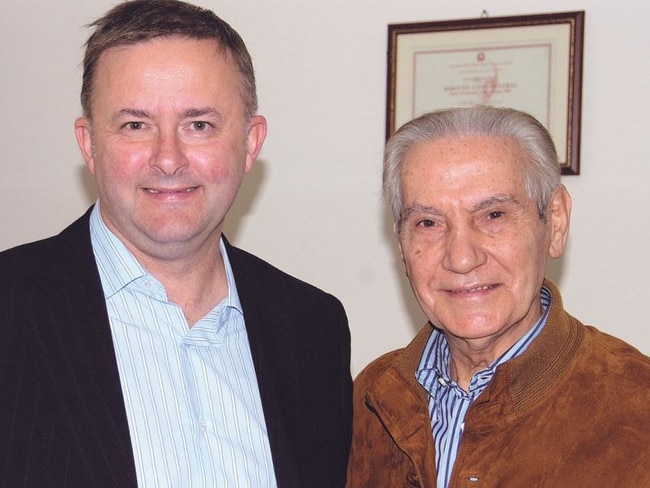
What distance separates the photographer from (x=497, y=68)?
3234mm

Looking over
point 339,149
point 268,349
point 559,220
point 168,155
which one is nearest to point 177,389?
point 268,349

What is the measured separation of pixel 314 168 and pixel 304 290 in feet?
3.28

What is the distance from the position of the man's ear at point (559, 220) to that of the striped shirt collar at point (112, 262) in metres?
0.87

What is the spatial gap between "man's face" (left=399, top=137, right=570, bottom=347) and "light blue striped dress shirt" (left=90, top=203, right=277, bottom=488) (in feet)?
1.59

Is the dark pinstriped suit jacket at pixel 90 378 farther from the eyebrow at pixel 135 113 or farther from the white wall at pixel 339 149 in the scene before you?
the white wall at pixel 339 149

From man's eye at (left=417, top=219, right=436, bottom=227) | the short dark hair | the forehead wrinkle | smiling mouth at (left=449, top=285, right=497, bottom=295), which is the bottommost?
smiling mouth at (left=449, top=285, right=497, bottom=295)

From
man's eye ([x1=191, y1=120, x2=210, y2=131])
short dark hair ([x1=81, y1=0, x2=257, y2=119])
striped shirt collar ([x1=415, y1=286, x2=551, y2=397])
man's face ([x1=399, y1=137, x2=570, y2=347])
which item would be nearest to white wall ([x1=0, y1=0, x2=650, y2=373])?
striped shirt collar ([x1=415, y1=286, x2=551, y2=397])

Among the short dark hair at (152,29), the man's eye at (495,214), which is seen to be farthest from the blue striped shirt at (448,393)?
the short dark hair at (152,29)

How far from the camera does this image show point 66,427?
1.92m

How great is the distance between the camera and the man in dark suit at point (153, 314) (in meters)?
1.94

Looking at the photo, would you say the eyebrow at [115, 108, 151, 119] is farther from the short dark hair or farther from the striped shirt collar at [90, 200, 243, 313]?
the striped shirt collar at [90, 200, 243, 313]

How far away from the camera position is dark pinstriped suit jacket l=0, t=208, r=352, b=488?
1902 millimetres

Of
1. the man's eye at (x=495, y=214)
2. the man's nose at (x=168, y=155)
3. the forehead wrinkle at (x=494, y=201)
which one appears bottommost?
the man's eye at (x=495, y=214)

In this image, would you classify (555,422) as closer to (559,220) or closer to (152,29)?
(559,220)
